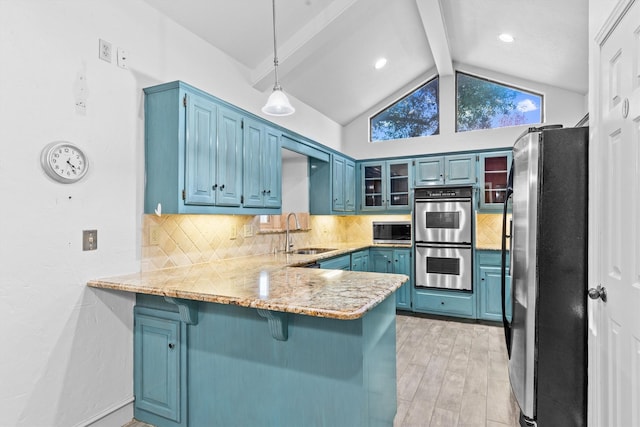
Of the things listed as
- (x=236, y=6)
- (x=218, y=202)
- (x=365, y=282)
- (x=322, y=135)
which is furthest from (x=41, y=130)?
(x=322, y=135)

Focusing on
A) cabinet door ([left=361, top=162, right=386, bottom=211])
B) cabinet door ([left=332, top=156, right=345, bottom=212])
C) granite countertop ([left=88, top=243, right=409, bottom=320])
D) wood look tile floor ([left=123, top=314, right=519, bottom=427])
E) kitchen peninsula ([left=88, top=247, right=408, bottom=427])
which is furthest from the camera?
cabinet door ([left=361, top=162, right=386, bottom=211])

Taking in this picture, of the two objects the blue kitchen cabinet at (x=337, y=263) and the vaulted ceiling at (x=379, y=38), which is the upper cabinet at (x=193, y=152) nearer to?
the vaulted ceiling at (x=379, y=38)

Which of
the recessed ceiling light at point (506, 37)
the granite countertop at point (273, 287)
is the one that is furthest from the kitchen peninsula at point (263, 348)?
the recessed ceiling light at point (506, 37)

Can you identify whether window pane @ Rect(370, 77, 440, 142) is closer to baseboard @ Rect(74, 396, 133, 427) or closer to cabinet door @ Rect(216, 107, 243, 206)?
cabinet door @ Rect(216, 107, 243, 206)

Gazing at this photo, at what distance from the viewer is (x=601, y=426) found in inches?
60.2

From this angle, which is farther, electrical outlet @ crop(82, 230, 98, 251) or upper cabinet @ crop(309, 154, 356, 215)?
upper cabinet @ crop(309, 154, 356, 215)

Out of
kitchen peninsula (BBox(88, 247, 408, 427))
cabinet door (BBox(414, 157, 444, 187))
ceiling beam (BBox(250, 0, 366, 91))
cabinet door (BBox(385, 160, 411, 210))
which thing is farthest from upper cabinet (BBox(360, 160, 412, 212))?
kitchen peninsula (BBox(88, 247, 408, 427))

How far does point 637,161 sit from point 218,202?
233 cm

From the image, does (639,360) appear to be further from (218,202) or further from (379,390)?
(218,202)

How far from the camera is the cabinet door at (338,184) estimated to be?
177 inches

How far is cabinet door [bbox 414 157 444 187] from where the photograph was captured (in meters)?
4.71

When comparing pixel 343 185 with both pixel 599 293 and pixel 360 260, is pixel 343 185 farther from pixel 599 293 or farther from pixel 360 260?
pixel 599 293

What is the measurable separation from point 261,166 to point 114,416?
6.80ft

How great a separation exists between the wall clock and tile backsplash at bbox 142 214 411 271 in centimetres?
53
